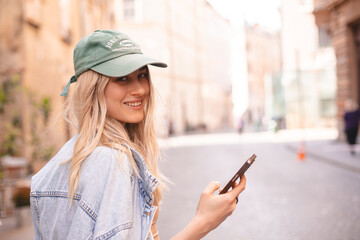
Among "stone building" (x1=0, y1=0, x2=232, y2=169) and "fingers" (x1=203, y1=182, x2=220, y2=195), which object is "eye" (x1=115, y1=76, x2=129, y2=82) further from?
"fingers" (x1=203, y1=182, x2=220, y2=195)

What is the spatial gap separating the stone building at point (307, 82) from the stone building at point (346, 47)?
51.1 feet

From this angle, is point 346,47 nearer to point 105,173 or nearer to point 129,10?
point 105,173

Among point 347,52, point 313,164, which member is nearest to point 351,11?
point 347,52

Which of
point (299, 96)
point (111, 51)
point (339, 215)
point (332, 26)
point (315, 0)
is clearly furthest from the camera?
point (299, 96)

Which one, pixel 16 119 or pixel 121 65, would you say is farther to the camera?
pixel 16 119

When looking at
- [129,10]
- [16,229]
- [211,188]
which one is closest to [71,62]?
[16,229]

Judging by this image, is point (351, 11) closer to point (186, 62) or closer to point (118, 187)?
point (118, 187)

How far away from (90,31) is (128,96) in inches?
735

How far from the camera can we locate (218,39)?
61062 millimetres

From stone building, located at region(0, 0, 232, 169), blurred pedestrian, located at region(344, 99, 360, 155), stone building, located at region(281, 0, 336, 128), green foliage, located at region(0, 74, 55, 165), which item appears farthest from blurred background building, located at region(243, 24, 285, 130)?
green foliage, located at region(0, 74, 55, 165)

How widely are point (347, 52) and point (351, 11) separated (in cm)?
159

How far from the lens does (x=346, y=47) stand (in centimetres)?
1714

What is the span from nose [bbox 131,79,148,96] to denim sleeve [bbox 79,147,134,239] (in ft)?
1.14

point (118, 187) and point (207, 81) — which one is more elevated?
point (207, 81)
